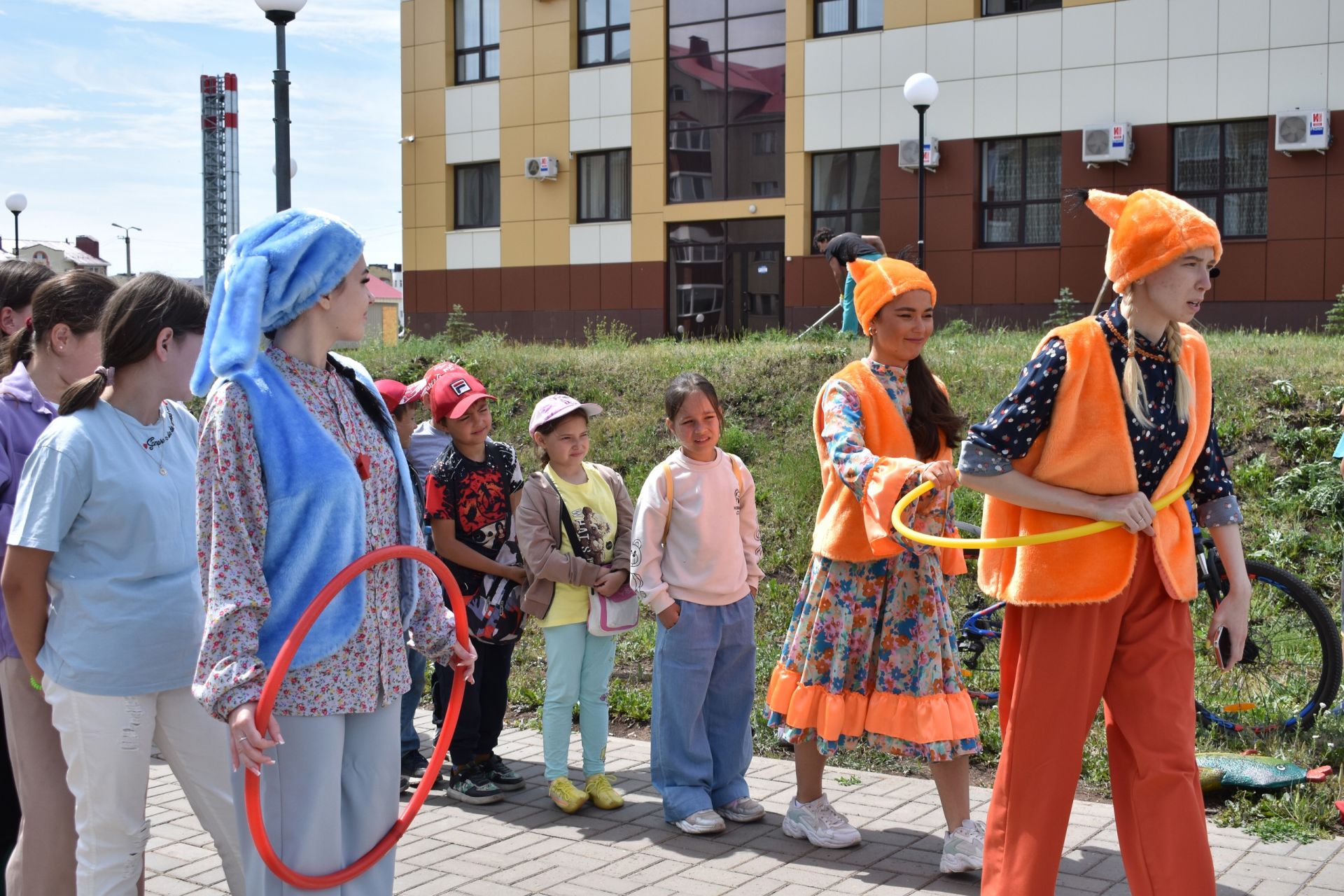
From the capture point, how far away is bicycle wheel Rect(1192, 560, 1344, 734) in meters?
6.75

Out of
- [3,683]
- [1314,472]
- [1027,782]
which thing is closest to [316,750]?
[3,683]

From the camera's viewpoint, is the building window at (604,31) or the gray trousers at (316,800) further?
the building window at (604,31)

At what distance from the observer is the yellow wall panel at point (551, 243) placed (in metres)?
30.8

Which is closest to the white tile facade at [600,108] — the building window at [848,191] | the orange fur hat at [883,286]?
the building window at [848,191]

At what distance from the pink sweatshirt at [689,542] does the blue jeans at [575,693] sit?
0.51 metres

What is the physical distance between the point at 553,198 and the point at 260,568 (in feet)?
92.4

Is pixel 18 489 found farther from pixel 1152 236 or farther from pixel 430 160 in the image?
pixel 430 160

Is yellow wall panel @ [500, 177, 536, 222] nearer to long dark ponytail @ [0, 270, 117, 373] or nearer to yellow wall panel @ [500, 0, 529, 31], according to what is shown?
yellow wall panel @ [500, 0, 529, 31]

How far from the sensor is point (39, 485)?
396cm

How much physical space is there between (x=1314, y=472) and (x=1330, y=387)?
4.34 feet

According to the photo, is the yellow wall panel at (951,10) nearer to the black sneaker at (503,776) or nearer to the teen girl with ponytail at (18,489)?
the black sneaker at (503,776)

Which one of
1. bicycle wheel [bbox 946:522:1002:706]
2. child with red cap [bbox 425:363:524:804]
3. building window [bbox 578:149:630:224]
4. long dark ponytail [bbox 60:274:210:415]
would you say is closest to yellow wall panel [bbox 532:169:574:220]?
building window [bbox 578:149:630:224]

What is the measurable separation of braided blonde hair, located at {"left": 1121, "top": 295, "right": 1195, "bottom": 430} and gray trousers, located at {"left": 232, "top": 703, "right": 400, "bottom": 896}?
2.39m

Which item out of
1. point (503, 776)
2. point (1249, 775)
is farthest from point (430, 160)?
point (1249, 775)
